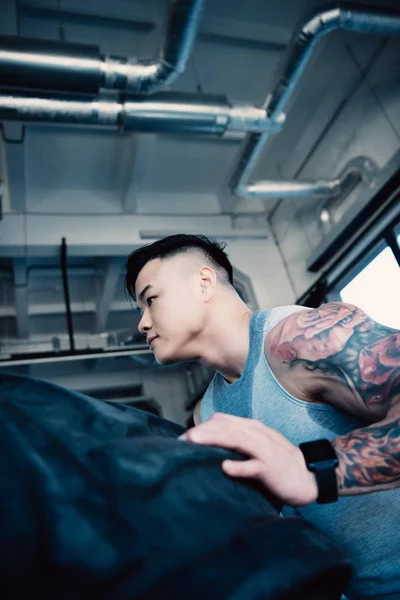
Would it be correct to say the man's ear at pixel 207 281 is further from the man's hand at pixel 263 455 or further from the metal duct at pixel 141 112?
the metal duct at pixel 141 112

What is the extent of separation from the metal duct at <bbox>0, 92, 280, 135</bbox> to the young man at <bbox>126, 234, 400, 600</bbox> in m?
1.49

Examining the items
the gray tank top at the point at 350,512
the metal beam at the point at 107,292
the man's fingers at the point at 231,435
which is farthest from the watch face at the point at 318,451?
the metal beam at the point at 107,292

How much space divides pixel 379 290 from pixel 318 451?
2997 millimetres

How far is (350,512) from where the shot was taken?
985mm

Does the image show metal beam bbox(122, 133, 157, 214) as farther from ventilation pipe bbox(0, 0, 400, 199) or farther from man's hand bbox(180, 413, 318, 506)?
man's hand bbox(180, 413, 318, 506)

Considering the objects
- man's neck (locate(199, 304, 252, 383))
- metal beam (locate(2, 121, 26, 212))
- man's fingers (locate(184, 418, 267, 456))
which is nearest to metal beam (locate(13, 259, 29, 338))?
metal beam (locate(2, 121, 26, 212))

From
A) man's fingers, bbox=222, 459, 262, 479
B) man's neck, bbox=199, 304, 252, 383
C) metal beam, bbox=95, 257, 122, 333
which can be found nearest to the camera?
man's fingers, bbox=222, 459, 262, 479

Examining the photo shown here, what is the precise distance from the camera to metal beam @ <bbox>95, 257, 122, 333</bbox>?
4.65 metres

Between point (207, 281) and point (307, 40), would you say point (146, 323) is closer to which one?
point (207, 281)

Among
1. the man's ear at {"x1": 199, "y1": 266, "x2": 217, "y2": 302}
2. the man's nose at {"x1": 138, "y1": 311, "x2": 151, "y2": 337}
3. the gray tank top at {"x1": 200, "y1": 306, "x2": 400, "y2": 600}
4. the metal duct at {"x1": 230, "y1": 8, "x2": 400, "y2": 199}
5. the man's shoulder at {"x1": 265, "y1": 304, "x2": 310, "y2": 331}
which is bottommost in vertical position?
the gray tank top at {"x1": 200, "y1": 306, "x2": 400, "y2": 600}

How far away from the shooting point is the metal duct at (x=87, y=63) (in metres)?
2.06

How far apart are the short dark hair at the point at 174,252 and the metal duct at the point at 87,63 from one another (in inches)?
50.8

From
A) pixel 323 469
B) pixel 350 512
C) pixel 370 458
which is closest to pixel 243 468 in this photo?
pixel 323 469

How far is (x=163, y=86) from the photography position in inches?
97.3
